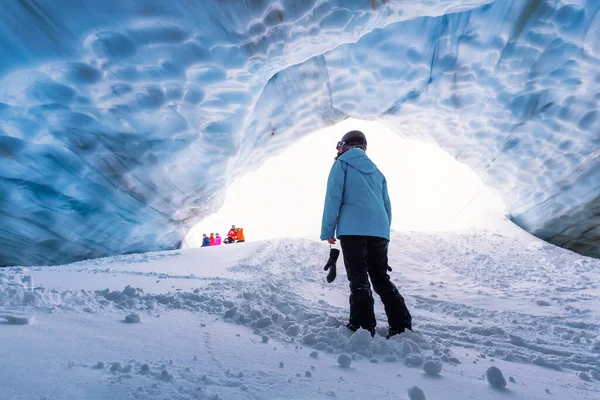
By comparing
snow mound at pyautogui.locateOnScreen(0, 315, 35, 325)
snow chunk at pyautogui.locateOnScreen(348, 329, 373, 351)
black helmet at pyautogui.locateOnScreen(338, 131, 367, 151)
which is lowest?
snow chunk at pyautogui.locateOnScreen(348, 329, 373, 351)

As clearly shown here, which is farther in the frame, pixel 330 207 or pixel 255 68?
pixel 255 68

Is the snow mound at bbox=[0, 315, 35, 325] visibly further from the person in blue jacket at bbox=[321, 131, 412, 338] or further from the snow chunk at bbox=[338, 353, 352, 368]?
the person in blue jacket at bbox=[321, 131, 412, 338]

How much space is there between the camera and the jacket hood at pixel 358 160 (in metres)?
2.23

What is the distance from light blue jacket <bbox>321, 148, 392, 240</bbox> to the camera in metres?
2.10

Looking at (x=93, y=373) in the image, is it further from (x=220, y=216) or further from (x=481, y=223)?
(x=220, y=216)

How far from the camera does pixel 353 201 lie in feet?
7.06

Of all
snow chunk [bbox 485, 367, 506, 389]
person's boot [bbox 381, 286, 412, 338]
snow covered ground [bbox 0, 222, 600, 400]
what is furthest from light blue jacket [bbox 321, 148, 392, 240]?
snow chunk [bbox 485, 367, 506, 389]

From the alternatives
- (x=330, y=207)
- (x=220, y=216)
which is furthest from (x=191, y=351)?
(x=220, y=216)

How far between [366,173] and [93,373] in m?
1.76

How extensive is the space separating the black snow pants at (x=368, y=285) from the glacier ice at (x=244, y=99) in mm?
2633

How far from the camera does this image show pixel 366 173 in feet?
7.39

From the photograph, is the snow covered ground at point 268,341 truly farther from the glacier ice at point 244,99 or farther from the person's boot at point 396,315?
the glacier ice at point 244,99

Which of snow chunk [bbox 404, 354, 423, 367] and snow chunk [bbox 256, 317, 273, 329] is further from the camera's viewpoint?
snow chunk [bbox 256, 317, 273, 329]

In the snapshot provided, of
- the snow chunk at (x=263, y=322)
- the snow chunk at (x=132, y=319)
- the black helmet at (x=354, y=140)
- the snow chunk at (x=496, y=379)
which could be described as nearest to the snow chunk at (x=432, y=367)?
the snow chunk at (x=496, y=379)
